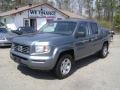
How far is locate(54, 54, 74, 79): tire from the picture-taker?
6.54 m

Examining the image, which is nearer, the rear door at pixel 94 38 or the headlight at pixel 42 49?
the headlight at pixel 42 49

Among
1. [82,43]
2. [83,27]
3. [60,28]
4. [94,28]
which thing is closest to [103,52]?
[94,28]

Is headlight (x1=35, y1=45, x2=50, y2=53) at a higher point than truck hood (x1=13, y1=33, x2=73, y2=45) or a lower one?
lower

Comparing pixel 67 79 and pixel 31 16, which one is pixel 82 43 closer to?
pixel 67 79

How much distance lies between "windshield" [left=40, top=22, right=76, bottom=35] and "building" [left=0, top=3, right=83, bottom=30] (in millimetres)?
21605

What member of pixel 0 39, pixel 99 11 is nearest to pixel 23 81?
pixel 0 39

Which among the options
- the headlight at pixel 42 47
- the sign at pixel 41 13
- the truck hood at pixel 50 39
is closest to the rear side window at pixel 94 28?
the truck hood at pixel 50 39

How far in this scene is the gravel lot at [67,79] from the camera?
5.98 meters

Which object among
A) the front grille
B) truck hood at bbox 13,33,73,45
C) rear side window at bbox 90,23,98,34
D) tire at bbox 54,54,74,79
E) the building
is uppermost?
the building

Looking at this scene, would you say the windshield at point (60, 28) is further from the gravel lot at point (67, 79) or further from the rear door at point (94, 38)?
the gravel lot at point (67, 79)

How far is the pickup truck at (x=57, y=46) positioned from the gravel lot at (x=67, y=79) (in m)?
0.43

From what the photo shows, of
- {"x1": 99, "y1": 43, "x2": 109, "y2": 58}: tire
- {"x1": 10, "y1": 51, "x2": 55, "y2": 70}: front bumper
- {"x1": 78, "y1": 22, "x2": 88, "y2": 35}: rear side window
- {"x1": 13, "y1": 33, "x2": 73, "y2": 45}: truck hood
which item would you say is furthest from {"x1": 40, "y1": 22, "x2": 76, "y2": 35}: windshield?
{"x1": 99, "y1": 43, "x2": 109, "y2": 58}: tire

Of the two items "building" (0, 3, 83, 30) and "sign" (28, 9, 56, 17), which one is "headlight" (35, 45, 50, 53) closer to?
"building" (0, 3, 83, 30)

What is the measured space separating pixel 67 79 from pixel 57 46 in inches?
44.6
